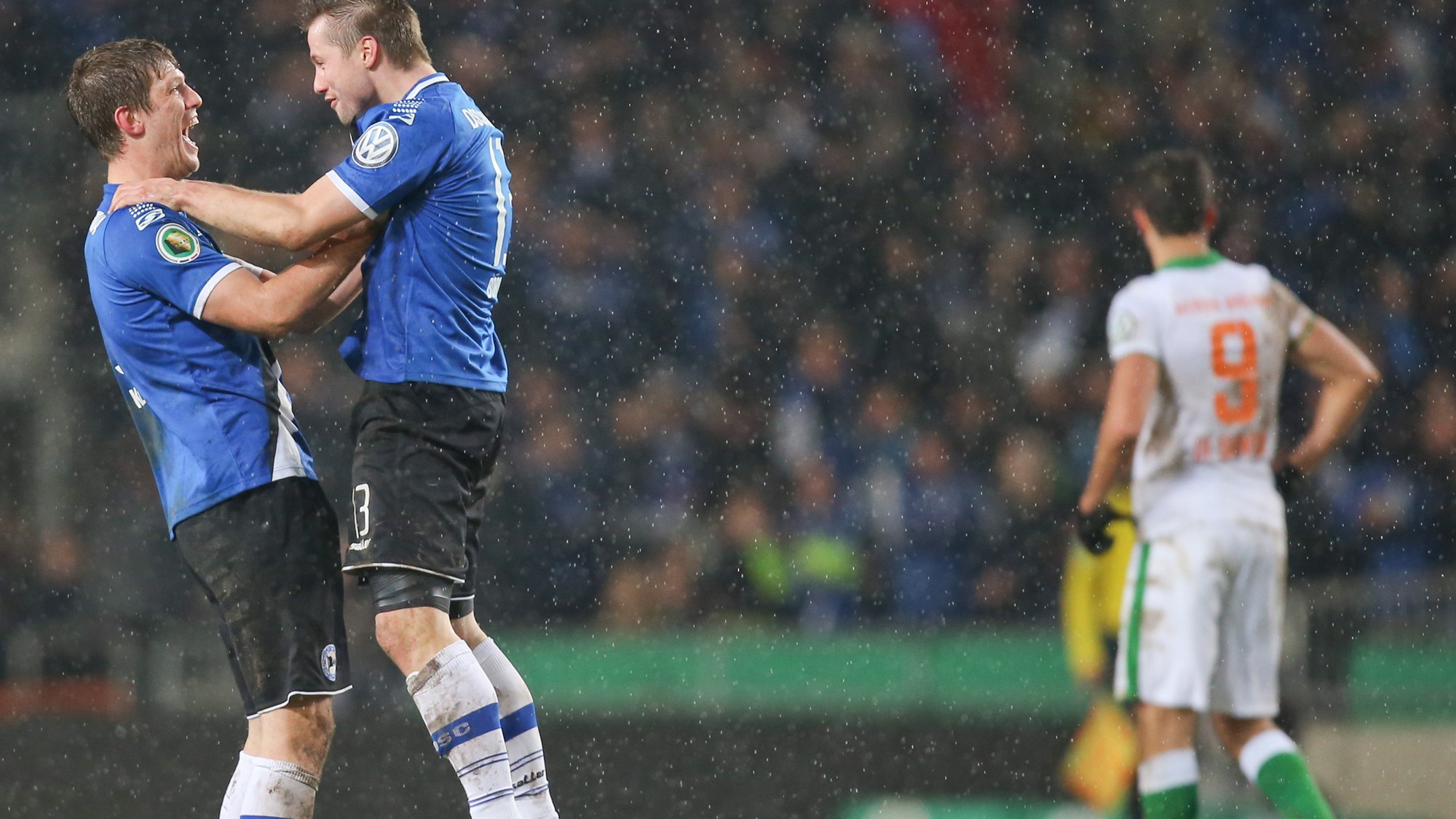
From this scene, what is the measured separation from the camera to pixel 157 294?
8.55 ft

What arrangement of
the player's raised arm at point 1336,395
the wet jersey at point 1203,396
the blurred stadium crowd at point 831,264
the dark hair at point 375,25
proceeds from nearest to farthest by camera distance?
the dark hair at point 375,25 → the wet jersey at point 1203,396 → the player's raised arm at point 1336,395 → the blurred stadium crowd at point 831,264

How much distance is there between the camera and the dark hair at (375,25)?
2.76m

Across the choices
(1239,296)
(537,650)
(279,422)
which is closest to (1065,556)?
(537,650)

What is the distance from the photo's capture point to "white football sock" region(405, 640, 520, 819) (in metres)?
2.57

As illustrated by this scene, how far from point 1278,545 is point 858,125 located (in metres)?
4.20

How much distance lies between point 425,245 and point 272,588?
0.66 m

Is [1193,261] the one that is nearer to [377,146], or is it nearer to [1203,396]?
[1203,396]

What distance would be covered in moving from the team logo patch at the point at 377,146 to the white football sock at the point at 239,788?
3.45 feet

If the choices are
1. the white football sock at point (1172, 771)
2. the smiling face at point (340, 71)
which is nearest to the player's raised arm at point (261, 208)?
the smiling face at point (340, 71)

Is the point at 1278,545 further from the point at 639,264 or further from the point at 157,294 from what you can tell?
the point at 639,264

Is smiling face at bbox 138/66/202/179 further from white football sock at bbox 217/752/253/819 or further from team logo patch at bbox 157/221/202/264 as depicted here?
white football sock at bbox 217/752/253/819

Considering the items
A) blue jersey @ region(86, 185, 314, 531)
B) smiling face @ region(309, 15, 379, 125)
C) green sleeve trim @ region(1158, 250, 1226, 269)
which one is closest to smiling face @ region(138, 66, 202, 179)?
blue jersey @ region(86, 185, 314, 531)

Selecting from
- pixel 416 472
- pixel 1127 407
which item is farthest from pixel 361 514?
pixel 1127 407

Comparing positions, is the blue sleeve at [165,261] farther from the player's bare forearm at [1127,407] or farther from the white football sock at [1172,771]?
the white football sock at [1172,771]
